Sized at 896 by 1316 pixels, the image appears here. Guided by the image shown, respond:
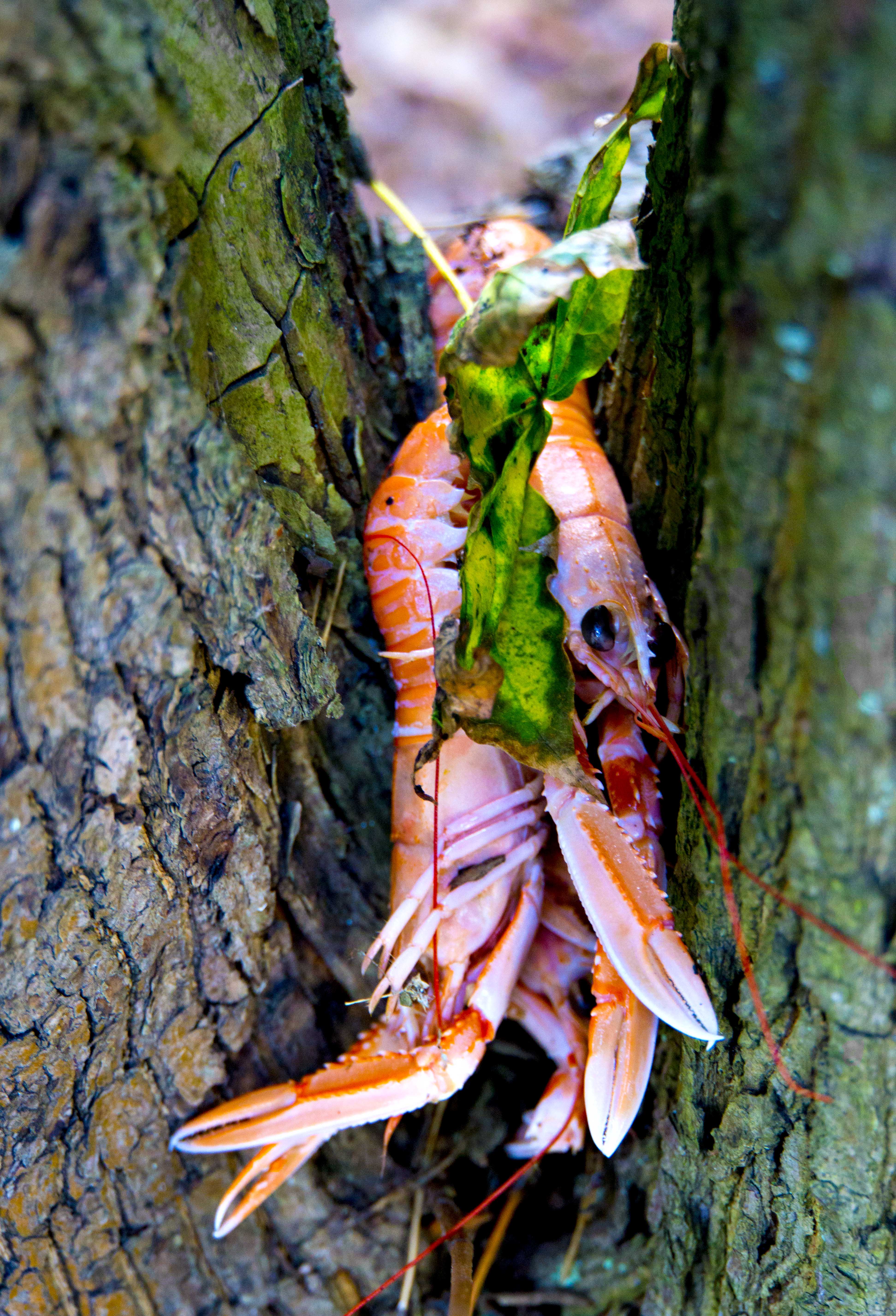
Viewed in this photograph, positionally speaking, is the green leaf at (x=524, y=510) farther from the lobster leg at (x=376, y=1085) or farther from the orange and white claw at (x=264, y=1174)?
the orange and white claw at (x=264, y=1174)

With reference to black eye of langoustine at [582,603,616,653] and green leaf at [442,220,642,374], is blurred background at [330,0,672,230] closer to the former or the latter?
black eye of langoustine at [582,603,616,653]

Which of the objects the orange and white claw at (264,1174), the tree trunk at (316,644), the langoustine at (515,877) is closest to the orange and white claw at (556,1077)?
the langoustine at (515,877)

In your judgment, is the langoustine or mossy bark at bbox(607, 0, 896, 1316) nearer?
mossy bark at bbox(607, 0, 896, 1316)

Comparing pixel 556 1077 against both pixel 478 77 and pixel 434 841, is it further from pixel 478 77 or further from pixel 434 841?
pixel 478 77

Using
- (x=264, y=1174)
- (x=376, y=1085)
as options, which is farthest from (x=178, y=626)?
(x=264, y=1174)

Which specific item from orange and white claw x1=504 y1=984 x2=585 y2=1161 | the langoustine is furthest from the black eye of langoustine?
orange and white claw x1=504 y1=984 x2=585 y2=1161
